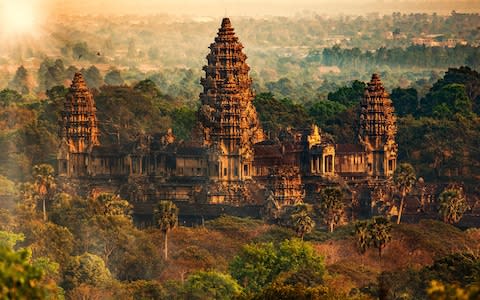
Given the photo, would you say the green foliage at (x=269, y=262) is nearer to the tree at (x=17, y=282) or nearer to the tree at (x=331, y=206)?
the tree at (x=331, y=206)

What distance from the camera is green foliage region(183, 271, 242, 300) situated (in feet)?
210

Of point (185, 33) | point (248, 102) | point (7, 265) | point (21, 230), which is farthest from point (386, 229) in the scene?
point (185, 33)

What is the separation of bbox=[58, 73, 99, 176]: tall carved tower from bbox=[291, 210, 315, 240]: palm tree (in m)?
21.8

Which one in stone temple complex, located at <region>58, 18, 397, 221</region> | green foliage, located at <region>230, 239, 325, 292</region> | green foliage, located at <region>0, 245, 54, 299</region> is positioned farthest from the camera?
stone temple complex, located at <region>58, 18, 397, 221</region>

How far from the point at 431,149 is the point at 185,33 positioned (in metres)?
53.9

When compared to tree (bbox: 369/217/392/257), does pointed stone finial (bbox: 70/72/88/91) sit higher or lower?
higher

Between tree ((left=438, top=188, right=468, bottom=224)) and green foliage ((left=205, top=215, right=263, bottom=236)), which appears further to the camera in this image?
tree ((left=438, top=188, right=468, bottom=224))

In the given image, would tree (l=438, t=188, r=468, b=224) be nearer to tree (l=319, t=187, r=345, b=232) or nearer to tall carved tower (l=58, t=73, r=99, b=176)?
tree (l=319, t=187, r=345, b=232)

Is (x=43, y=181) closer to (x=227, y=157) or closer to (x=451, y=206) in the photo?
(x=227, y=157)

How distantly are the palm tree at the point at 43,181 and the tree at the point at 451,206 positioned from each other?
55.8 ft

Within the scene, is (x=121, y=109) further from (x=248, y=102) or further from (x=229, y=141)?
(x=229, y=141)

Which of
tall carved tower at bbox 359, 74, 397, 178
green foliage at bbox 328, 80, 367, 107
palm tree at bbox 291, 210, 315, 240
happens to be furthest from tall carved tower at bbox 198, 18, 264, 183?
green foliage at bbox 328, 80, 367, 107

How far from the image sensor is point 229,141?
334 ft

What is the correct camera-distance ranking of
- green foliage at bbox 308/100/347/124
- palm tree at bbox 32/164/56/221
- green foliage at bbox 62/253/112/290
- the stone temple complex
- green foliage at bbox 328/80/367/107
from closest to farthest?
green foliage at bbox 62/253/112/290 < palm tree at bbox 32/164/56/221 < the stone temple complex < green foliage at bbox 308/100/347/124 < green foliage at bbox 328/80/367/107
